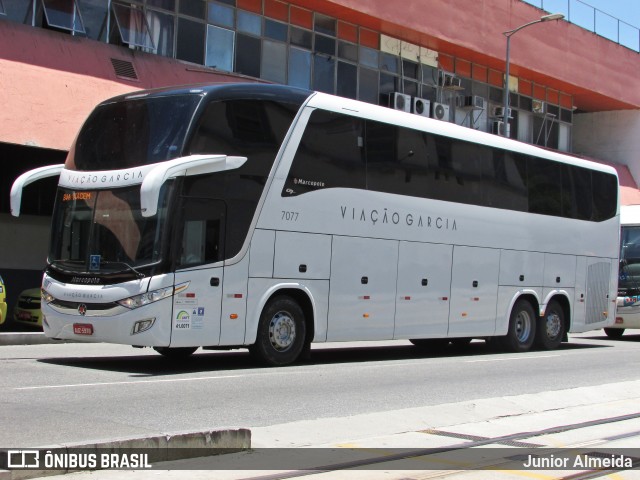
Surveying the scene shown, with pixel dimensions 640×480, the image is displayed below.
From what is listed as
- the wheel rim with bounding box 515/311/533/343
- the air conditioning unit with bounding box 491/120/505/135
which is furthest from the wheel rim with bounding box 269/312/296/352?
the air conditioning unit with bounding box 491/120/505/135

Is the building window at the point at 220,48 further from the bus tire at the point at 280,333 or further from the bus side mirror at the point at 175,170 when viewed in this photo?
the bus side mirror at the point at 175,170

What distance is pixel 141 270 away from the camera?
12766 mm

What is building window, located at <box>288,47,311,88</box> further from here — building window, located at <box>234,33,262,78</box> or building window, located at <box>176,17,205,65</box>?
building window, located at <box>176,17,205,65</box>

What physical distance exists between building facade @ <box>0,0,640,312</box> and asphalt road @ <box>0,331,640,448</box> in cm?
639

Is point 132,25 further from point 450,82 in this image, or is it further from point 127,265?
point 450,82

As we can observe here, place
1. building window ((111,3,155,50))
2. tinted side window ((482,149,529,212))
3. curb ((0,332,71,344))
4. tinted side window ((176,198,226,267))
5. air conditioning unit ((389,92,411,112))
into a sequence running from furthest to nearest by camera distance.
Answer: air conditioning unit ((389,92,411,112)), building window ((111,3,155,50)), tinted side window ((482,149,529,212)), curb ((0,332,71,344)), tinted side window ((176,198,226,267))

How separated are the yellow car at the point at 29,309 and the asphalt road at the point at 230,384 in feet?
9.10

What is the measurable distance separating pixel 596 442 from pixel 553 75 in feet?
106

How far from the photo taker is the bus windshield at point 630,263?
2588 centimetres

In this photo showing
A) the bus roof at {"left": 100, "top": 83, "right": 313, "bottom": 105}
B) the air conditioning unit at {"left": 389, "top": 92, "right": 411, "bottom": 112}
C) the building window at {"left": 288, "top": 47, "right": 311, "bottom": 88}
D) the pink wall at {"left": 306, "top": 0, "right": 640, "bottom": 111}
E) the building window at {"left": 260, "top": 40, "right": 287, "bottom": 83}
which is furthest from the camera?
the air conditioning unit at {"left": 389, "top": 92, "right": 411, "bottom": 112}

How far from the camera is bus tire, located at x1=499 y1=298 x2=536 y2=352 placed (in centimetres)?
1980

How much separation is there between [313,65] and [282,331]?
674 inches

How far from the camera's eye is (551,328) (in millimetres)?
21000

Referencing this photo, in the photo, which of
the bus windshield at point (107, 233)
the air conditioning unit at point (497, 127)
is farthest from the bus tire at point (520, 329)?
the air conditioning unit at point (497, 127)
